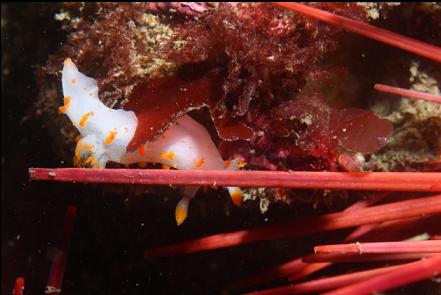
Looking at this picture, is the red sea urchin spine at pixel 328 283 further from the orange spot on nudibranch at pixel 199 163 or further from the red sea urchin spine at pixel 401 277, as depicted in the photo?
the orange spot on nudibranch at pixel 199 163

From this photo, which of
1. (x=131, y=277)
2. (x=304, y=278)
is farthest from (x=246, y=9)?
(x=131, y=277)

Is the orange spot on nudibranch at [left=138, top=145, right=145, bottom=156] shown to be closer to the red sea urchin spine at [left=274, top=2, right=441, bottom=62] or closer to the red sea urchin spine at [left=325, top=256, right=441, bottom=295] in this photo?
the red sea urchin spine at [left=274, top=2, right=441, bottom=62]

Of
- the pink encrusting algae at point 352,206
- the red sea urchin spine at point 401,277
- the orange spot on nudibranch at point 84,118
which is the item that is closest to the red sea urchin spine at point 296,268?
the pink encrusting algae at point 352,206

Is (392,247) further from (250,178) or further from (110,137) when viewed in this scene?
(110,137)

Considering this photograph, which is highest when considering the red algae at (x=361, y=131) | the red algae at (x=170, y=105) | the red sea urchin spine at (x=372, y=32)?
the red sea urchin spine at (x=372, y=32)

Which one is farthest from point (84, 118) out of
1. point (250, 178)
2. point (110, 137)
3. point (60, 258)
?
point (60, 258)

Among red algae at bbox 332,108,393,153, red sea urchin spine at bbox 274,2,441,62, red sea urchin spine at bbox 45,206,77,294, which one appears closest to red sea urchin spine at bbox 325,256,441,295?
red algae at bbox 332,108,393,153
